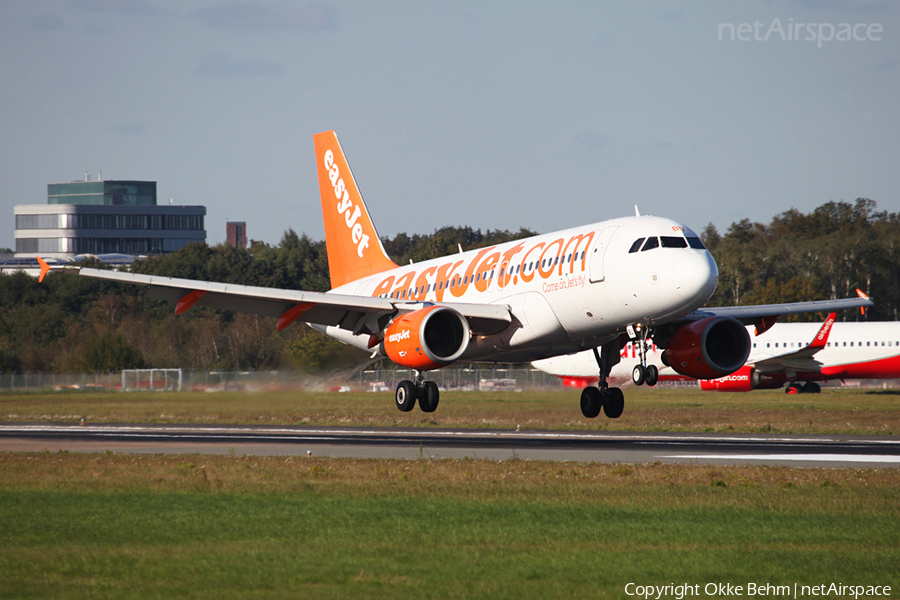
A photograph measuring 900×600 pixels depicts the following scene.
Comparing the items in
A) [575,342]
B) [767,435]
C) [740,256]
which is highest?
[740,256]

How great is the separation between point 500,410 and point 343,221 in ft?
36.7

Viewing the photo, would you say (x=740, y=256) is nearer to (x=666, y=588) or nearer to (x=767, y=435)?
(x=767, y=435)

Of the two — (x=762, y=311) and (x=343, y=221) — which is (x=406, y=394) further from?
(x=343, y=221)

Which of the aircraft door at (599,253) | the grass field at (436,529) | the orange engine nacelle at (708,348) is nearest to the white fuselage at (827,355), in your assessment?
the orange engine nacelle at (708,348)

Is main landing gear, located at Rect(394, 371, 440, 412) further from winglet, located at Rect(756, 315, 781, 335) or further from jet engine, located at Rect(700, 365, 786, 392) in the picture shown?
jet engine, located at Rect(700, 365, 786, 392)

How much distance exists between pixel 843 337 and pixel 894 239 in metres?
26.4

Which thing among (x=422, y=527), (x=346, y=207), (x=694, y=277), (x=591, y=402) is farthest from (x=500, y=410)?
(x=422, y=527)

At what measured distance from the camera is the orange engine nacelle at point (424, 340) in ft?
93.0

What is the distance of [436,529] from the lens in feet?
58.1

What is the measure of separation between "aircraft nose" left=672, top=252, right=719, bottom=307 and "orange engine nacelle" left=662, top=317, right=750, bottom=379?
15.6ft

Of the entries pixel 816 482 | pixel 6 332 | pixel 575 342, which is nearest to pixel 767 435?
pixel 575 342

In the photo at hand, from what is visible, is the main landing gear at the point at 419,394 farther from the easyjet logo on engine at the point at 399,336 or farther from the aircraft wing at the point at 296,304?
the aircraft wing at the point at 296,304

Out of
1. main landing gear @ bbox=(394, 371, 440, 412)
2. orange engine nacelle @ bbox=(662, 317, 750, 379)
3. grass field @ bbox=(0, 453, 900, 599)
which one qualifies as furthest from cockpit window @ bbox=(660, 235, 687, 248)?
main landing gear @ bbox=(394, 371, 440, 412)

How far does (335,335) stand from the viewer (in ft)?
127
